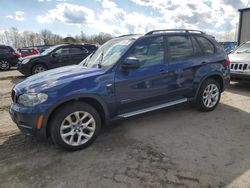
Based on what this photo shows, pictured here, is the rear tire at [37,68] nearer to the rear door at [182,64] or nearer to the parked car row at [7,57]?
the parked car row at [7,57]

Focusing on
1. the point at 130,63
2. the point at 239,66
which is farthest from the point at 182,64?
the point at 239,66

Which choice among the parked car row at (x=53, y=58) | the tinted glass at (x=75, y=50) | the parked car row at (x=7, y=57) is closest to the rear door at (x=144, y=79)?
the parked car row at (x=53, y=58)

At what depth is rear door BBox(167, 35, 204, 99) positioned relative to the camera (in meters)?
4.48

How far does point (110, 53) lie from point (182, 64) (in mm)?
1397

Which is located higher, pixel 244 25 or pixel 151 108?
pixel 244 25

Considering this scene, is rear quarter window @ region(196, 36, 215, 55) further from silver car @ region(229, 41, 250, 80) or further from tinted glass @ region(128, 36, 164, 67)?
silver car @ region(229, 41, 250, 80)

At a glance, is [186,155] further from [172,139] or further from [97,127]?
[97,127]

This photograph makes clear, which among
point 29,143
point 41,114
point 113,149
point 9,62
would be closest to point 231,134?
point 113,149

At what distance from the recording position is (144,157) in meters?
3.39

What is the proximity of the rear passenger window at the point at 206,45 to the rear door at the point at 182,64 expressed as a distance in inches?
6.0

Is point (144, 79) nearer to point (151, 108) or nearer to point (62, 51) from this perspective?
point (151, 108)

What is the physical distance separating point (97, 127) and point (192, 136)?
1611 millimetres

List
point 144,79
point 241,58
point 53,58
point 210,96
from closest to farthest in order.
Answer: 1. point 144,79
2. point 210,96
3. point 241,58
4. point 53,58

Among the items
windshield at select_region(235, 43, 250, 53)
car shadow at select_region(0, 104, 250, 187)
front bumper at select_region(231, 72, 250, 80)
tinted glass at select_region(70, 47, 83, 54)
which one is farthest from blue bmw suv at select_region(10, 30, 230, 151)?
tinted glass at select_region(70, 47, 83, 54)
